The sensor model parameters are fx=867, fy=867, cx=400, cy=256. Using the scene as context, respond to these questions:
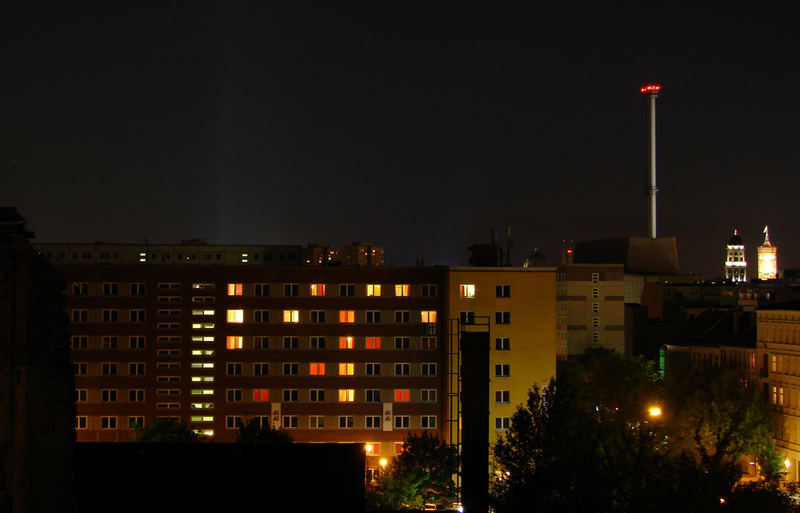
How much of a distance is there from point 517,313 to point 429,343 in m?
7.72

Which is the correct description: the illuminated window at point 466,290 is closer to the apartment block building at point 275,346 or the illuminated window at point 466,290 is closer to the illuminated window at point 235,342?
the apartment block building at point 275,346

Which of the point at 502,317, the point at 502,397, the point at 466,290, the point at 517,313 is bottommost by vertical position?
the point at 502,397

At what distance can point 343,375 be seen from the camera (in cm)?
7244

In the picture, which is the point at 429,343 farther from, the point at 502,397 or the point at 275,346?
the point at 275,346

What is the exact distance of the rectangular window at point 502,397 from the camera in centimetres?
6844

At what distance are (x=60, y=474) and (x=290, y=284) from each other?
173ft

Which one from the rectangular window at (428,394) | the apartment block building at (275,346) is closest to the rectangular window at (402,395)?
the apartment block building at (275,346)

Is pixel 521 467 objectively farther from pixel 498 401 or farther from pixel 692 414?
pixel 692 414

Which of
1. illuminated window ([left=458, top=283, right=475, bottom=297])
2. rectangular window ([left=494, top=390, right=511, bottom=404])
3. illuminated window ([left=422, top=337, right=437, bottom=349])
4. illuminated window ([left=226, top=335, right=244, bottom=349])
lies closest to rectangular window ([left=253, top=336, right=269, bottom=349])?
illuminated window ([left=226, top=335, right=244, bottom=349])

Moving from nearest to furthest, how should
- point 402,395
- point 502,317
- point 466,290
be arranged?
point 502,317 < point 466,290 < point 402,395

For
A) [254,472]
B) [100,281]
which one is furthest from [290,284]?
[254,472]

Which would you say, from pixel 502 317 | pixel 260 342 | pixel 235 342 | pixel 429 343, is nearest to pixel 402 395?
pixel 429 343

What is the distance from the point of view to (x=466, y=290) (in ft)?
233

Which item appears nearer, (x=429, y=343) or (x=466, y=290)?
(x=466, y=290)
